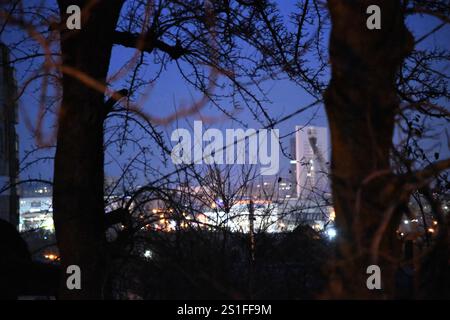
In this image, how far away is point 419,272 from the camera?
10.3 ft

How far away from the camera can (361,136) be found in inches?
124

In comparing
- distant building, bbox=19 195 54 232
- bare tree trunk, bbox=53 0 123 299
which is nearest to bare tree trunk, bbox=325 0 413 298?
bare tree trunk, bbox=53 0 123 299

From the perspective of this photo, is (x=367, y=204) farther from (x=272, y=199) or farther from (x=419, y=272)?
(x=272, y=199)

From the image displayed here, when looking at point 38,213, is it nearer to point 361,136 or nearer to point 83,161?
point 83,161

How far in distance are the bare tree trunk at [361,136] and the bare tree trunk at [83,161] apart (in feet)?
9.82

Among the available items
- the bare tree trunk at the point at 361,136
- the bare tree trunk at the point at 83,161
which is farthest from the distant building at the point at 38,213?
the bare tree trunk at the point at 361,136

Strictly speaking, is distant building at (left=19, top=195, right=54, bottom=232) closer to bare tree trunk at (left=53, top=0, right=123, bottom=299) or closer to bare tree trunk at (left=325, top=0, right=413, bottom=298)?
bare tree trunk at (left=53, top=0, right=123, bottom=299)

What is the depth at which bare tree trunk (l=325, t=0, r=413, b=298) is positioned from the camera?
2.97m

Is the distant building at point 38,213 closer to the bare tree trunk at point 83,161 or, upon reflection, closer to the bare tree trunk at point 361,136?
the bare tree trunk at point 83,161

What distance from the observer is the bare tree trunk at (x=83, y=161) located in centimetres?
563

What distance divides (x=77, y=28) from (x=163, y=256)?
97.7 inches

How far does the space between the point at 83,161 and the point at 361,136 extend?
3231mm

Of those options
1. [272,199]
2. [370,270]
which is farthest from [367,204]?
[272,199]

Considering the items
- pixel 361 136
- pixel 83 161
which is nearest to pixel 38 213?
pixel 83 161
